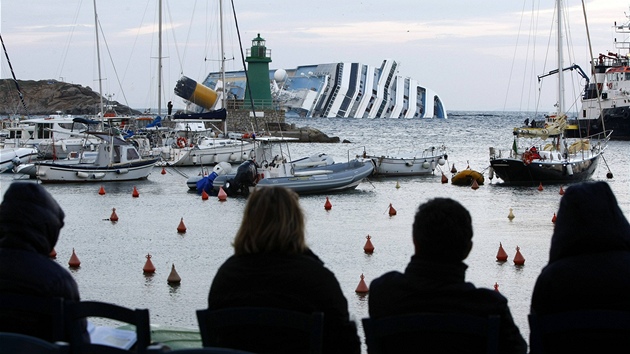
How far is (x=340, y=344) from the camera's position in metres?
4.30

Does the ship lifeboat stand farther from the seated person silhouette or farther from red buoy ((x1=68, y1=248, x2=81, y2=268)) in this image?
the seated person silhouette

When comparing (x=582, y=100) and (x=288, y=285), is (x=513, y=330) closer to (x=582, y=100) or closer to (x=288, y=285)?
(x=288, y=285)

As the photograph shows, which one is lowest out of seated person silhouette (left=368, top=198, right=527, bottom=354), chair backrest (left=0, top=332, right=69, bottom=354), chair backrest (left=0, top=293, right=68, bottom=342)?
chair backrest (left=0, top=293, right=68, bottom=342)

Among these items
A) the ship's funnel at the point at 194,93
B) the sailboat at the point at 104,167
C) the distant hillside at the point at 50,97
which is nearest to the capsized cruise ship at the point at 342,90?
the distant hillside at the point at 50,97

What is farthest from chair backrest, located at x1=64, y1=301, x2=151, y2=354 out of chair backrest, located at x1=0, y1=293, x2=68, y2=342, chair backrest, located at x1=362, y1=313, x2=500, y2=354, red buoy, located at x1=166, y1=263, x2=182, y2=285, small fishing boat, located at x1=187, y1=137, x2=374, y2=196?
small fishing boat, located at x1=187, y1=137, x2=374, y2=196

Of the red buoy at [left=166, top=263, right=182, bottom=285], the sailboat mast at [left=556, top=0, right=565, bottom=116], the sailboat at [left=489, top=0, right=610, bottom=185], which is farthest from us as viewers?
the sailboat mast at [left=556, top=0, right=565, bottom=116]

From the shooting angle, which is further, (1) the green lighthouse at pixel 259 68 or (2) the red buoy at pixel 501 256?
(1) the green lighthouse at pixel 259 68

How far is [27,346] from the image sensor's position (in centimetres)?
334

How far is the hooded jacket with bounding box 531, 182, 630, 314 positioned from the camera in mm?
4012

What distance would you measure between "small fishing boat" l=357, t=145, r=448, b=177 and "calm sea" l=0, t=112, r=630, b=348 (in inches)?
25.7

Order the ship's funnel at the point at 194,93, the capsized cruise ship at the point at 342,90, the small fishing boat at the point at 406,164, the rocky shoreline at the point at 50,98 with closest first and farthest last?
the small fishing boat at the point at 406,164
the ship's funnel at the point at 194,93
the capsized cruise ship at the point at 342,90
the rocky shoreline at the point at 50,98

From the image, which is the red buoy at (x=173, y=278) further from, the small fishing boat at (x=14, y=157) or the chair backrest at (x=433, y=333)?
the small fishing boat at (x=14, y=157)

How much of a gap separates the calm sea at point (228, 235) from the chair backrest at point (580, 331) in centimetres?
103

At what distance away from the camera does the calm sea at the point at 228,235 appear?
476 inches
